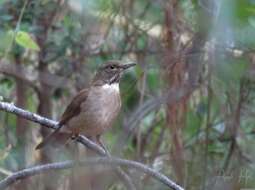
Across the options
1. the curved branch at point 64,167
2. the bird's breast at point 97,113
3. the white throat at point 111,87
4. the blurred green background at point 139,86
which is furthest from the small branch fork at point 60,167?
the blurred green background at point 139,86

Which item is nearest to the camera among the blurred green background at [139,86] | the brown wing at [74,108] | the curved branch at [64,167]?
the curved branch at [64,167]

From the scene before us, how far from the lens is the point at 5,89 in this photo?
584cm

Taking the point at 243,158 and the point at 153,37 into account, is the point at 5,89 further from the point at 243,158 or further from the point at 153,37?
the point at 243,158

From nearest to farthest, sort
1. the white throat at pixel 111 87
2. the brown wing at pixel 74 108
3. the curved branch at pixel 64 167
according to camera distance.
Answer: the curved branch at pixel 64 167, the brown wing at pixel 74 108, the white throat at pixel 111 87

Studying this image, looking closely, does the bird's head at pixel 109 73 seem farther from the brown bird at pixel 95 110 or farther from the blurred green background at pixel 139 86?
the blurred green background at pixel 139 86

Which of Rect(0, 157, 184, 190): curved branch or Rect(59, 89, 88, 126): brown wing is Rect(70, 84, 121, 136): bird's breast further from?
Rect(0, 157, 184, 190): curved branch

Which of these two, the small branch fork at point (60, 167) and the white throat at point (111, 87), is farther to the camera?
the white throat at point (111, 87)

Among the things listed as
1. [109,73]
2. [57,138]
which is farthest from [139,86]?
[57,138]

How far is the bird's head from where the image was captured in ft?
14.3

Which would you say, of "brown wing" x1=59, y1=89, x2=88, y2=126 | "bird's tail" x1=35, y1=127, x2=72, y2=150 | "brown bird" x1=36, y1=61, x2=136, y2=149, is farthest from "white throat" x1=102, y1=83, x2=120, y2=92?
"bird's tail" x1=35, y1=127, x2=72, y2=150

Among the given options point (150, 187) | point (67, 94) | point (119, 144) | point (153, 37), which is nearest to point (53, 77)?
point (67, 94)

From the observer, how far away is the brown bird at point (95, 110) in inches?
155

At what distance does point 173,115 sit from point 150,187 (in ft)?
2.16

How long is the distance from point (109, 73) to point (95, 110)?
1.55 feet
